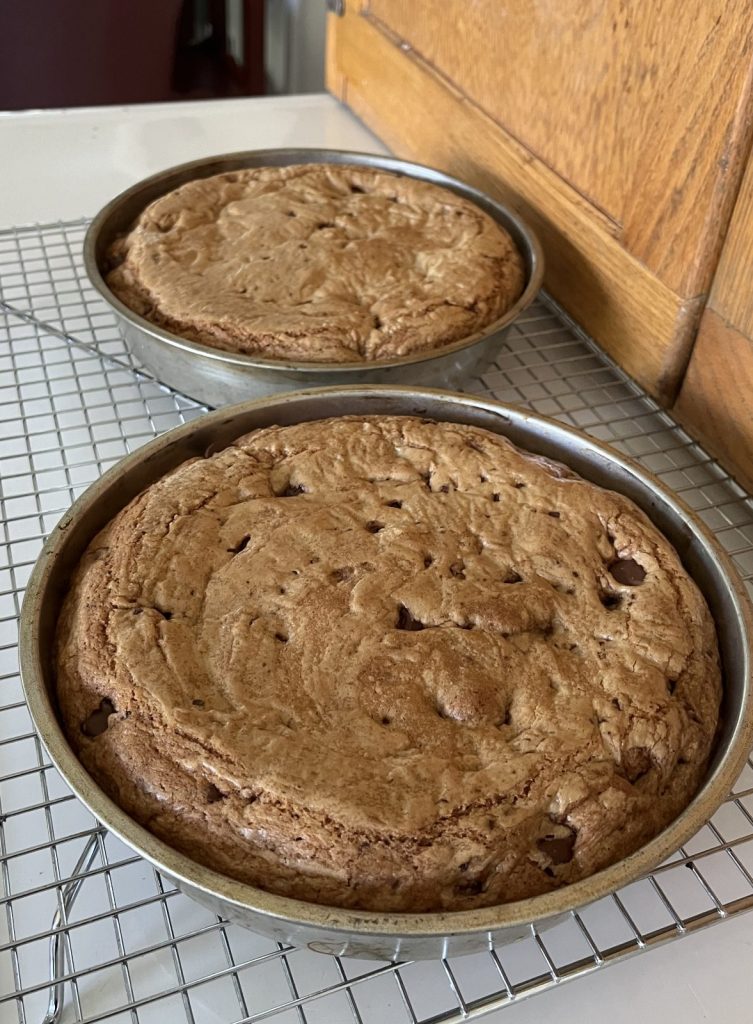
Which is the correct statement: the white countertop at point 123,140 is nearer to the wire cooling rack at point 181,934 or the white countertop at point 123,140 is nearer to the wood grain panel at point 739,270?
the wire cooling rack at point 181,934

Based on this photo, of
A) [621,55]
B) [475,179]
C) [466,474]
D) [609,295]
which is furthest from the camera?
[475,179]

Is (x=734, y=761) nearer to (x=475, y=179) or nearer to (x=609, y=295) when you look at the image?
(x=609, y=295)

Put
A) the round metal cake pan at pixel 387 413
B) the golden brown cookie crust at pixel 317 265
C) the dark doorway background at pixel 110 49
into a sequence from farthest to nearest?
the dark doorway background at pixel 110 49 → the golden brown cookie crust at pixel 317 265 → the round metal cake pan at pixel 387 413

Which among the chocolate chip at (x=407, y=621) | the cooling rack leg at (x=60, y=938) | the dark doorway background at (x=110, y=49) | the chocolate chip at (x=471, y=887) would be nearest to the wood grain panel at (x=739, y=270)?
the chocolate chip at (x=407, y=621)

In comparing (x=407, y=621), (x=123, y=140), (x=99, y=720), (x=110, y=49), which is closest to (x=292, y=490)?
(x=407, y=621)

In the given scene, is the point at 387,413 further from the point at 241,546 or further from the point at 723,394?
the point at 723,394

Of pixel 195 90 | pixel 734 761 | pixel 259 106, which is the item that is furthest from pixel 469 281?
pixel 195 90
